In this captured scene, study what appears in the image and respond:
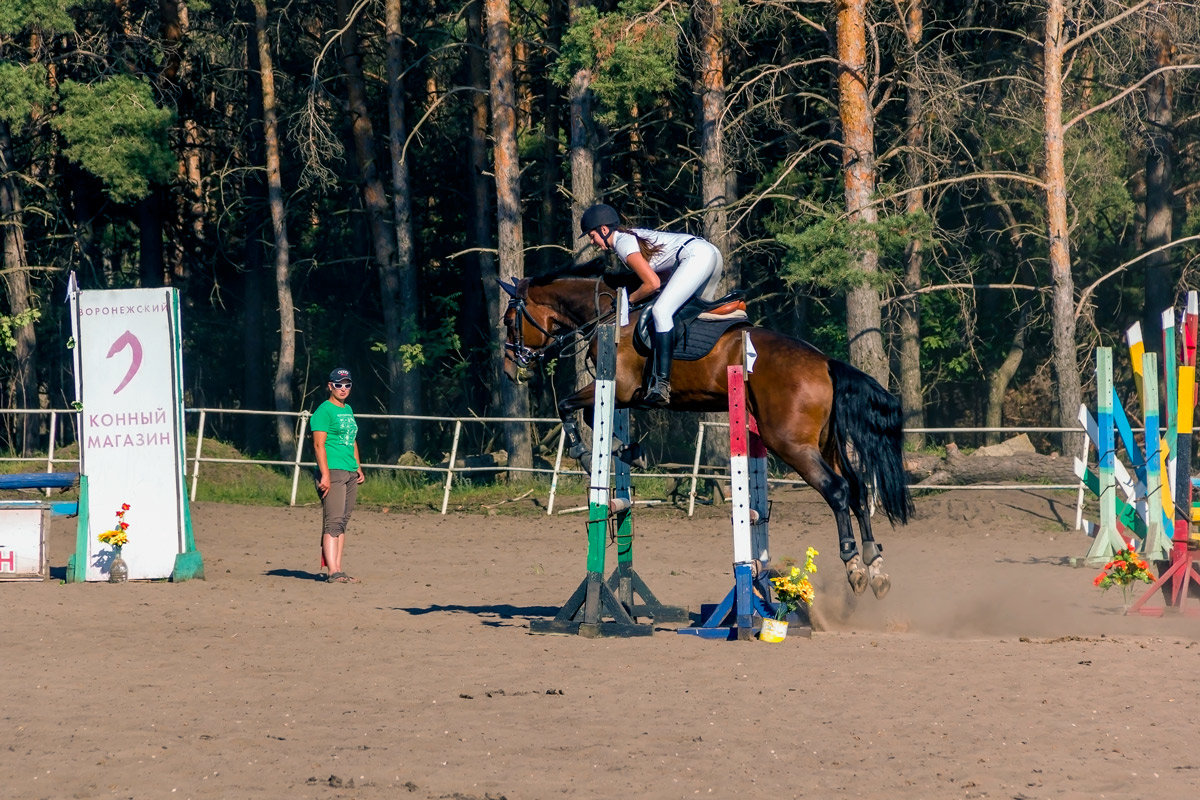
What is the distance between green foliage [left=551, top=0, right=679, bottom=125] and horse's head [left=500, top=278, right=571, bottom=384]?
10.7 metres

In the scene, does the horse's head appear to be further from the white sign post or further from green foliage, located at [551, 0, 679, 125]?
green foliage, located at [551, 0, 679, 125]

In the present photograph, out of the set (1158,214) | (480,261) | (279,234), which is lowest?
(480,261)

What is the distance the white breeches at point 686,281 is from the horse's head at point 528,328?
983 mm

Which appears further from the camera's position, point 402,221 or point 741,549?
point 402,221

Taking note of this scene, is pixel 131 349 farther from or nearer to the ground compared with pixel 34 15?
nearer to the ground

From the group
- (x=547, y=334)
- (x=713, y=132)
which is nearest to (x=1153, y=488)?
(x=547, y=334)

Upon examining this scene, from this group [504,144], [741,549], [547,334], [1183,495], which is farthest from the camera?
[504,144]

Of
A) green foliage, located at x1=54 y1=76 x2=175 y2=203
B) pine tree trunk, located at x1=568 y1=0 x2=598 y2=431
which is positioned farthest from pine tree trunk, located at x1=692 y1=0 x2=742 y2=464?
green foliage, located at x1=54 y1=76 x2=175 y2=203

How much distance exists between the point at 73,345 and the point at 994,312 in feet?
68.4

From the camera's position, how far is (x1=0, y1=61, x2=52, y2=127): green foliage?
23562mm

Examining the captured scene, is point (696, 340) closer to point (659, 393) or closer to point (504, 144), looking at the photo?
point (659, 393)

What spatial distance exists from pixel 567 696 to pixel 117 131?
21250 mm

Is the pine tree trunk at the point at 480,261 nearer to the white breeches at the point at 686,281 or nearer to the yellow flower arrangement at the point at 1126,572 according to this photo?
the white breeches at the point at 686,281

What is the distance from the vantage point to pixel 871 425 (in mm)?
8922
